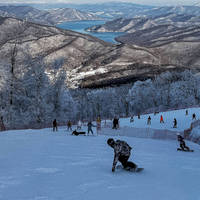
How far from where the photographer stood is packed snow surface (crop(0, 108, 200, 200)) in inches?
306

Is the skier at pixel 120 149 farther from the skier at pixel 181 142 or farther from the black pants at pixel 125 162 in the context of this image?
the skier at pixel 181 142

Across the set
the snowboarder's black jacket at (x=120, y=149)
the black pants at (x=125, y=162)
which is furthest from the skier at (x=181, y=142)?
the snowboarder's black jacket at (x=120, y=149)

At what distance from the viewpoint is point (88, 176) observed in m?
9.59

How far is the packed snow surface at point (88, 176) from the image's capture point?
7.76 m

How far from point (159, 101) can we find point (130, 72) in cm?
10050

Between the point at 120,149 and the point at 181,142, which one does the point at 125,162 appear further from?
the point at 181,142

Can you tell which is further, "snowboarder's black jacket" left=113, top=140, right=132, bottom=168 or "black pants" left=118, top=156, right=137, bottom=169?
"black pants" left=118, top=156, right=137, bottom=169

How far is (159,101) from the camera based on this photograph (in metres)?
81.5

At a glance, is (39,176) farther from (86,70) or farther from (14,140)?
(86,70)

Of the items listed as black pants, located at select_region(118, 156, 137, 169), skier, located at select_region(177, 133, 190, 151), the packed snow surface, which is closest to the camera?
the packed snow surface

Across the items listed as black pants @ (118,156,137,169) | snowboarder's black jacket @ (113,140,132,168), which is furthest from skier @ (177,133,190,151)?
snowboarder's black jacket @ (113,140,132,168)

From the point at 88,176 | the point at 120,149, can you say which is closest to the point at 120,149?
the point at 120,149

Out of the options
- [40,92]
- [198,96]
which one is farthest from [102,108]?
[40,92]

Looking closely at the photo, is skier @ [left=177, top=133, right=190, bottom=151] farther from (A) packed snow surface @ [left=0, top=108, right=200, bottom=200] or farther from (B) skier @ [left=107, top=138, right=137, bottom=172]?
(B) skier @ [left=107, top=138, right=137, bottom=172]
